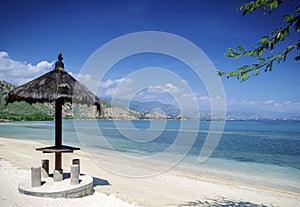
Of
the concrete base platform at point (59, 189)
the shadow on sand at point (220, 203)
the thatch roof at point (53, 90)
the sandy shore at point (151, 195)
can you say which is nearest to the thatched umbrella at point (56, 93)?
the thatch roof at point (53, 90)

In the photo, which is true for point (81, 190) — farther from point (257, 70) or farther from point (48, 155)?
point (48, 155)

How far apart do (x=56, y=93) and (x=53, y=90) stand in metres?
0.14

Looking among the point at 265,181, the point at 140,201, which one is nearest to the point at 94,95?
the point at 140,201

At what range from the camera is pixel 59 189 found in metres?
5.97

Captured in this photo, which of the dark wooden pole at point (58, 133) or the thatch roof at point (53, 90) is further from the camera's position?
the dark wooden pole at point (58, 133)

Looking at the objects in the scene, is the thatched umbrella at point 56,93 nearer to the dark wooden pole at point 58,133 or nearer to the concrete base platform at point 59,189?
the dark wooden pole at point 58,133

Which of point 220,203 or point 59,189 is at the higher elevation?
point 59,189

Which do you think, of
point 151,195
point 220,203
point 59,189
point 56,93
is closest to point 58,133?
point 56,93

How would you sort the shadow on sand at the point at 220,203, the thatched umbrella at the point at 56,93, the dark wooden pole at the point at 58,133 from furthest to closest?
the shadow on sand at the point at 220,203 < the dark wooden pole at the point at 58,133 < the thatched umbrella at the point at 56,93

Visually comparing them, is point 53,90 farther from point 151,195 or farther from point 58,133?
point 151,195

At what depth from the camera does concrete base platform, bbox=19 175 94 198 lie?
573 centimetres

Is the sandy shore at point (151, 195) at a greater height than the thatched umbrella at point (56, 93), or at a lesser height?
lesser

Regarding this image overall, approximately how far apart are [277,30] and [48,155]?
48.2ft

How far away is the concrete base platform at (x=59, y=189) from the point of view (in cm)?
573
